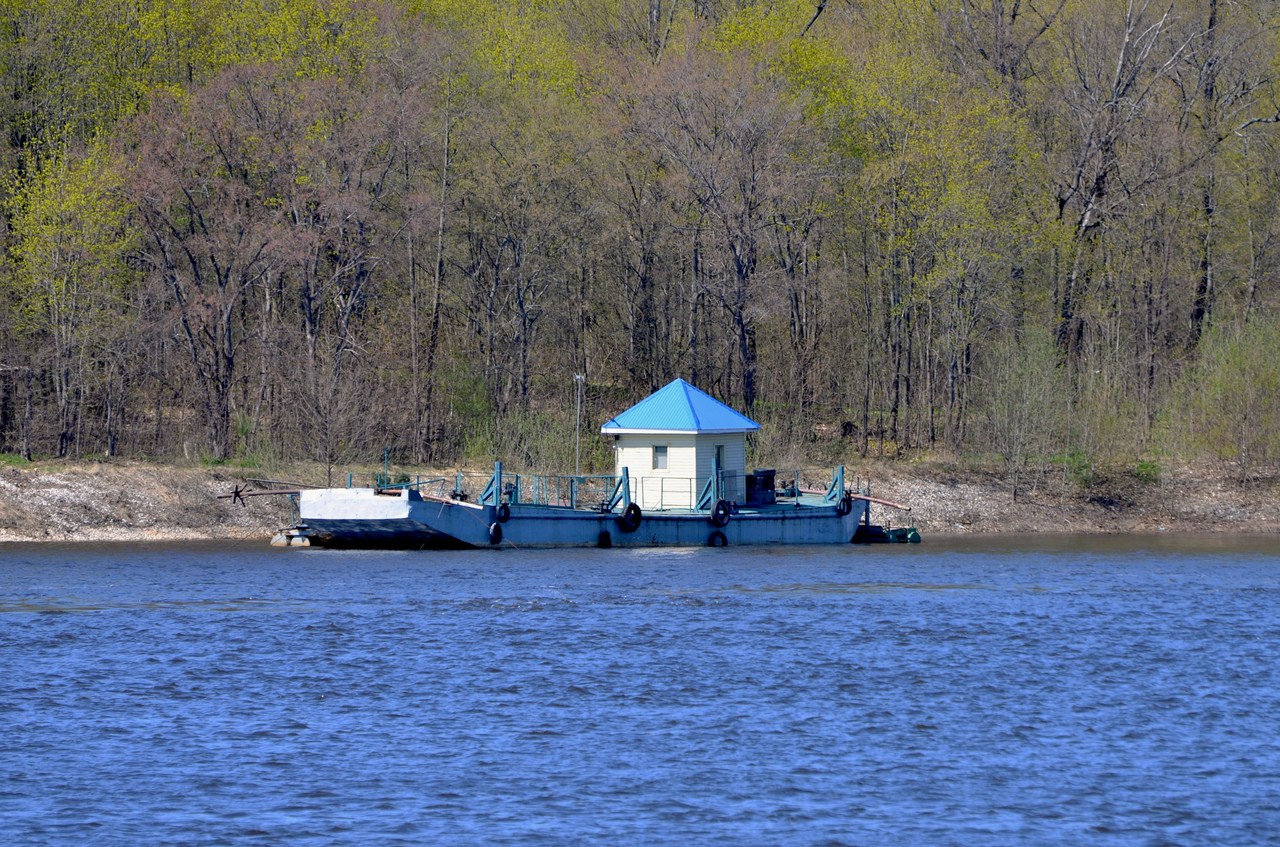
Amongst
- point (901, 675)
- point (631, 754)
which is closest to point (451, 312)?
point (901, 675)

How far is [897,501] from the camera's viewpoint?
59375 mm

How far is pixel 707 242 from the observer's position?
6400 cm

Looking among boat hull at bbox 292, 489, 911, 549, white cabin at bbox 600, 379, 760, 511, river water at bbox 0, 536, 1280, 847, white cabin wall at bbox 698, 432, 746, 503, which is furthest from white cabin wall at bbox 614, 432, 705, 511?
river water at bbox 0, 536, 1280, 847

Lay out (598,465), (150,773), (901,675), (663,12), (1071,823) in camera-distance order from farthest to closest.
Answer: (663,12)
(598,465)
(901,675)
(150,773)
(1071,823)

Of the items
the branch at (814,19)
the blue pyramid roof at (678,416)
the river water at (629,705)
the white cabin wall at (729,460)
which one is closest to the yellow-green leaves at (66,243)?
the river water at (629,705)

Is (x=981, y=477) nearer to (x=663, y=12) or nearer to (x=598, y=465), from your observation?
(x=598, y=465)

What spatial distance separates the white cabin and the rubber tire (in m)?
1.59

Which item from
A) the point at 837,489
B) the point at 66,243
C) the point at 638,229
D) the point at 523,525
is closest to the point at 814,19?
the point at 638,229

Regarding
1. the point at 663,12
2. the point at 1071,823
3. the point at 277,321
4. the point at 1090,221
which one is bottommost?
the point at 1071,823

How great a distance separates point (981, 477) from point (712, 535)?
1418 cm

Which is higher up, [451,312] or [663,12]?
[663,12]

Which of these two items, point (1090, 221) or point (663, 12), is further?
point (663, 12)

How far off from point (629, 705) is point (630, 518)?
23.6 meters

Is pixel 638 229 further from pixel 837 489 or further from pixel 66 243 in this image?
pixel 66 243
